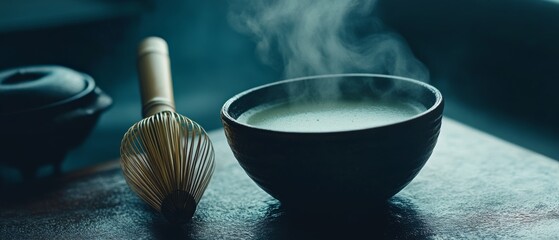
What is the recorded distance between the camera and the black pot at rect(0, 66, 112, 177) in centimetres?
140

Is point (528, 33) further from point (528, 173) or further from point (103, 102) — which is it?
point (103, 102)

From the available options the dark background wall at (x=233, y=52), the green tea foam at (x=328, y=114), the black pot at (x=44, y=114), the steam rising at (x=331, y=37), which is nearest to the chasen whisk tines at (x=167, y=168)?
the green tea foam at (x=328, y=114)

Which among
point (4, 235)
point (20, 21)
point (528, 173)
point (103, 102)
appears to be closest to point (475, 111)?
point (528, 173)

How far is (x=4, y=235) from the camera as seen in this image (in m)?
1.11

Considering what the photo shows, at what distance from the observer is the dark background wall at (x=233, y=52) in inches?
69.8

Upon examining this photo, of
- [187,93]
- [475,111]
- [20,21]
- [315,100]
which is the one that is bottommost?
[187,93]

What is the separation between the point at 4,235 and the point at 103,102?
468mm

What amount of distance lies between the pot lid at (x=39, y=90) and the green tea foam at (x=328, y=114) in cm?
51

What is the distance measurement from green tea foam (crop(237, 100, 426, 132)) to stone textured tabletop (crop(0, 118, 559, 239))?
0.13m

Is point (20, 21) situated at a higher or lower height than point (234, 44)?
higher

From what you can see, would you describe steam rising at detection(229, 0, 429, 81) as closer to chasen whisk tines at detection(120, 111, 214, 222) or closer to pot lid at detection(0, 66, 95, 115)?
pot lid at detection(0, 66, 95, 115)

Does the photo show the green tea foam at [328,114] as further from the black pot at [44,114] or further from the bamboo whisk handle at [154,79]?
the black pot at [44,114]

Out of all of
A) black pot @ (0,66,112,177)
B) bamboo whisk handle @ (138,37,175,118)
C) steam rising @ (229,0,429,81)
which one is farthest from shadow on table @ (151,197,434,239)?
steam rising @ (229,0,429,81)

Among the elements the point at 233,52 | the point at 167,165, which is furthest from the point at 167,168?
the point at 233,52
